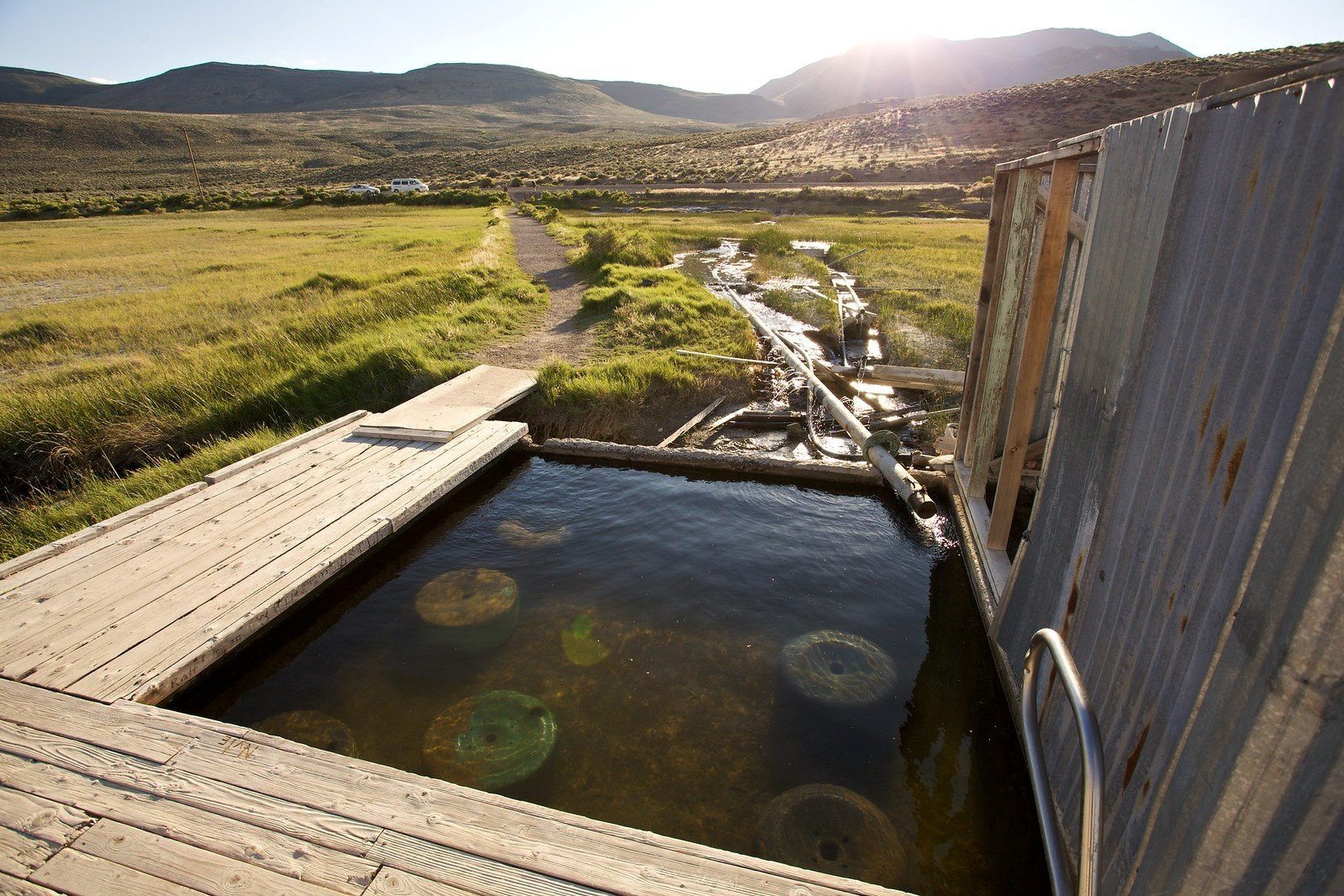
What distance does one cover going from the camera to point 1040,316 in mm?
4258

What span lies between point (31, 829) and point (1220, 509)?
4684 mm

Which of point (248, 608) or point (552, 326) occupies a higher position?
point (248, 608)

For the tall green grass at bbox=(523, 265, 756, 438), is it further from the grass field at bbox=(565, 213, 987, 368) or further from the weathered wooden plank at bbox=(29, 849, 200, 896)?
the weathered wooden plank at bbox=(29, 849, 200, 896)

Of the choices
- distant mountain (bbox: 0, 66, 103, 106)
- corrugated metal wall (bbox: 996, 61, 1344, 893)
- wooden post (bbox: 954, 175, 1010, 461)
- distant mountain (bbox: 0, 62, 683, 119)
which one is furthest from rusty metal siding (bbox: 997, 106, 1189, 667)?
distant mountain (bbox: 0, 66, 103, 106)

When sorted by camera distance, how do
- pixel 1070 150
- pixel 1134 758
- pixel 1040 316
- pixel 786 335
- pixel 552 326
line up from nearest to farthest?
1. pixel 1134 758
2. pixel 1070 150
3. pixel 1040 316
4. pixel 786 335
5. pixel 552 326

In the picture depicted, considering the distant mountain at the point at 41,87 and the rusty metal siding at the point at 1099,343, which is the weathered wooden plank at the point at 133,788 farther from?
the distant mountain at the point at 41,87

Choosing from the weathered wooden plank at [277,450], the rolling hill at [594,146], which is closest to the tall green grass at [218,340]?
the weathered wooden plank at [277,450]

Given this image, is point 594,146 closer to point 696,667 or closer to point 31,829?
point 696,667

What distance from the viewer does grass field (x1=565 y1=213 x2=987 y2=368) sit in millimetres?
11188

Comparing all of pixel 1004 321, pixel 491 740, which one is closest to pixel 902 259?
pixel 1004 321

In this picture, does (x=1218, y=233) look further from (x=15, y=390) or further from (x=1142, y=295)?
(x=15, y=390)

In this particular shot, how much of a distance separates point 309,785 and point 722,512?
436 centimetres

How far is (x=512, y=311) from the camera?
13.4 meters

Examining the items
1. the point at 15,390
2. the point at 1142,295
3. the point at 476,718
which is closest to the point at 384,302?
the point at 15,390
